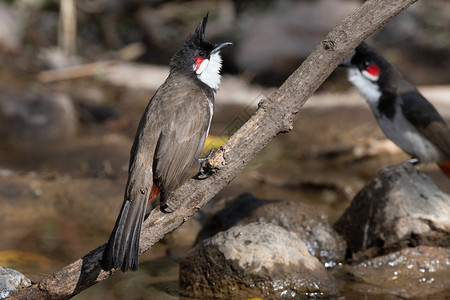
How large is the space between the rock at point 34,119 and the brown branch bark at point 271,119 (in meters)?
4.62

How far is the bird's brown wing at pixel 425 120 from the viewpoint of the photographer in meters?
5.08

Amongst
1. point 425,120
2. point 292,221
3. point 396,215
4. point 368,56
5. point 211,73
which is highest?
point 368,56

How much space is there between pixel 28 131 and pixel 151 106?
14.0 feet

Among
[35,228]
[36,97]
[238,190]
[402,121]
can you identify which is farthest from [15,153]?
[402,121]

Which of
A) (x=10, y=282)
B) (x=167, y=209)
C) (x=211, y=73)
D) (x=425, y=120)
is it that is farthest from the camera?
(x=425, y=120)

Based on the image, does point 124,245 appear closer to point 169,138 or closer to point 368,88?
point 169,138

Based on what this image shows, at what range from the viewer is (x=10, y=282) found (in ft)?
11.7

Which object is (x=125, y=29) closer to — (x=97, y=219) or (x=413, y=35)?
(x=413, y=35)

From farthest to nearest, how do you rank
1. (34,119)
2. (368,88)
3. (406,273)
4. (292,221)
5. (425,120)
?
(34,119), (368,88), (425,120), (292,221), (406,273)

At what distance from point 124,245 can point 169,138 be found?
0.76 m

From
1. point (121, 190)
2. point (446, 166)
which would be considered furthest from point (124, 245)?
point (446, 166)

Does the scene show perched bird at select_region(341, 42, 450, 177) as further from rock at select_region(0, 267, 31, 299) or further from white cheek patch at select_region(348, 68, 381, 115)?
rock at select_region(0, 267, 31, 299)

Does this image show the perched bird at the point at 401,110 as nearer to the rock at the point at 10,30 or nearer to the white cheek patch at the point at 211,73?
the white cheek patch at the point at 211,73

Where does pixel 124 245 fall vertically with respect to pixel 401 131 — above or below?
below
